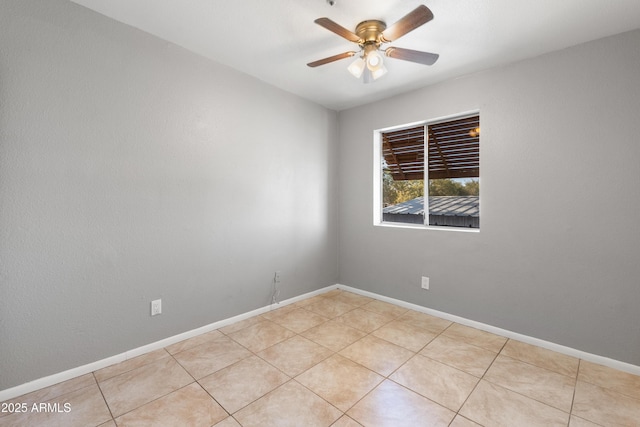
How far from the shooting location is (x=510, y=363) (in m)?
2.13

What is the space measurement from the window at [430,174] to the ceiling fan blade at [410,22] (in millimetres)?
1488

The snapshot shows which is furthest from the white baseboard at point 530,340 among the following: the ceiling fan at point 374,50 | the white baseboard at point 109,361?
the ceiling fan at point 374,50

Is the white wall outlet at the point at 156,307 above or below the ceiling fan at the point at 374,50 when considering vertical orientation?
below

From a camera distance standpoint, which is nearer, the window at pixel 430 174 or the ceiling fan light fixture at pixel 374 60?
the ceiling fan light fixture at pixel 374 60

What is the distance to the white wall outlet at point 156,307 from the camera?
2.28 m

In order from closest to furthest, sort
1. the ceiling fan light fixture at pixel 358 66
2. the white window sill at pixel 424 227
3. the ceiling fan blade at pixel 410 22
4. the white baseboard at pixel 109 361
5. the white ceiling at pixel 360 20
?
the ceiling fan blade at pixel 410 22
the white baseboard at pixel 109 361
the white ceiling at pixel 360 20
the ceiling fan light fixture at pixel 358 66
the white window sill at pixel 424 227

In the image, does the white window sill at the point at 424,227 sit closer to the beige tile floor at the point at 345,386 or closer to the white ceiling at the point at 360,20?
the beige tile floor at the point at 345,386

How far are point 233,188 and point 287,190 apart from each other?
0.69 metres

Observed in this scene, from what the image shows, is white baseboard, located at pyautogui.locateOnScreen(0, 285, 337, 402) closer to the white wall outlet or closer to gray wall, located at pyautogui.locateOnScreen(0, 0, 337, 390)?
gray wall, located at pyautogui.locateOnScreen(0, 0, 337, 390)

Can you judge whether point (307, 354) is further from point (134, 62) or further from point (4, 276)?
point (134, 62)

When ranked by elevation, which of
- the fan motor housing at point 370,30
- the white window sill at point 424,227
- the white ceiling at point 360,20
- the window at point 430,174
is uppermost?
the white ceiling at point 360,20

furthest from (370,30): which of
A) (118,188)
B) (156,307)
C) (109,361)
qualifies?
(109,361)

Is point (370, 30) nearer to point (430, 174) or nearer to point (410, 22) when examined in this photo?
point (410, 22)

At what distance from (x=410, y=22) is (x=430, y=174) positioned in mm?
1842
